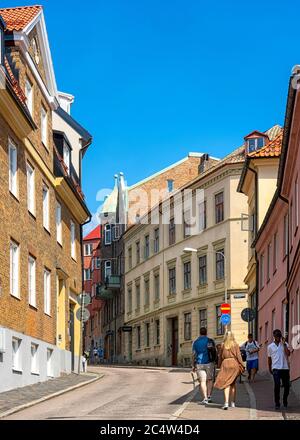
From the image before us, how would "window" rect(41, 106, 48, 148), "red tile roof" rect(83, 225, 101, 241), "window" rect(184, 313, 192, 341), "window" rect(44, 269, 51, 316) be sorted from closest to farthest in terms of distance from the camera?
"window" rect(41, 106, 48, 148) → "window" rect(44, 269, 51, 316) → "window" rect(184, 313, 192, 341) → "red tile roof" rect(83, 225, 101, 241)

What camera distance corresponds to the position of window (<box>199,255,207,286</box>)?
5321 centimetres

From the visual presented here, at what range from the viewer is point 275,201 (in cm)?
2814

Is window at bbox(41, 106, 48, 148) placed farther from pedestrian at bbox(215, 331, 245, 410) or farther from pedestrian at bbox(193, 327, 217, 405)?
pedestrian at bbox(215, 331, 245, 410)

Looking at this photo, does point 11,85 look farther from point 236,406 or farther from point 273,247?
point 273,247

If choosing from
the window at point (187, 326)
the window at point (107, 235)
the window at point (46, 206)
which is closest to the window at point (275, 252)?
the window at point (46, 206)

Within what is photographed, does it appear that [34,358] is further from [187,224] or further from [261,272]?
[187,224]

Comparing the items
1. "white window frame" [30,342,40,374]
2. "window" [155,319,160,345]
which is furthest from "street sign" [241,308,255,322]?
"window" [155,319,160,345]

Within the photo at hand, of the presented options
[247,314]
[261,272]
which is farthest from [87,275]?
[247,314]

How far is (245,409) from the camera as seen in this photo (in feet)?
58.8

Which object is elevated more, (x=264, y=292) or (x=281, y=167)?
(x=281, y=167)

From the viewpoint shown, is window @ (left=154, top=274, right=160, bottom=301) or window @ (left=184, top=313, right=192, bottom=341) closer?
window @ (left=184, top=313, right=192, bottom=341)

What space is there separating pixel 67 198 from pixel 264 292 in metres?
8.49

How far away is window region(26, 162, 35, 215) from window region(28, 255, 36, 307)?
4.82 feet
